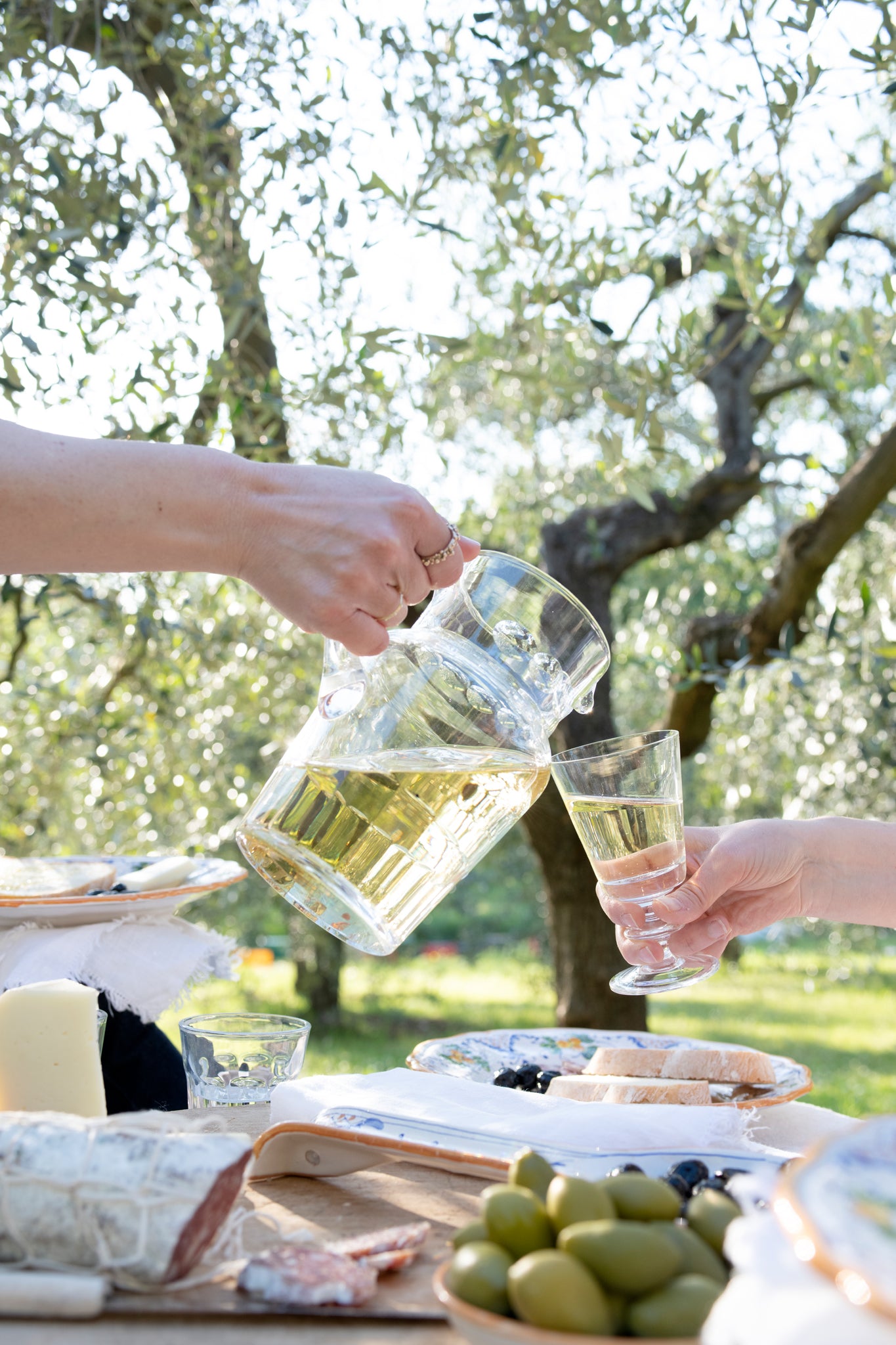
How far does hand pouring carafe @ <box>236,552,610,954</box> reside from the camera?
55.0 inches

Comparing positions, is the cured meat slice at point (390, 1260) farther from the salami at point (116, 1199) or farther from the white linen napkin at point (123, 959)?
the white linen napkin at point (123, 959)

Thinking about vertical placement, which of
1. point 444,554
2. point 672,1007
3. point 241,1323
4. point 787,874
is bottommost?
point 672,1007

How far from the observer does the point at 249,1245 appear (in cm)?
108

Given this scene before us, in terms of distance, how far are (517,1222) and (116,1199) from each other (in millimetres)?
310

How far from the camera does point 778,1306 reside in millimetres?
660

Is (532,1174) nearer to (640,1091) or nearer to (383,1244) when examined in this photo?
Answer: (383,1244)

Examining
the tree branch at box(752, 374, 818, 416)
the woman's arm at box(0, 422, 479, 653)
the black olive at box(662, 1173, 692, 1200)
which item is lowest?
the black olive at box(662, 1173, 692, 1200)

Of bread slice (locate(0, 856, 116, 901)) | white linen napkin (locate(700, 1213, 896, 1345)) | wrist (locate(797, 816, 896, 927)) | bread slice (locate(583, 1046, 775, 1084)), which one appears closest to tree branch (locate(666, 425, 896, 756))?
wrist (locate(797, 816, 896, 927))

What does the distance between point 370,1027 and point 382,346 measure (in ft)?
28.3

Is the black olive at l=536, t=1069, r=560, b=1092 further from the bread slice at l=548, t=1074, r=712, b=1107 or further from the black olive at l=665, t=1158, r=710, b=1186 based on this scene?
the black olive at l=665, t=1158, r=710, b=1186

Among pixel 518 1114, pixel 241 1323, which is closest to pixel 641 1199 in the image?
pixel 241 1323

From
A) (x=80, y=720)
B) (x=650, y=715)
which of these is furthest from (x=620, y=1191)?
(x=650, y=715)

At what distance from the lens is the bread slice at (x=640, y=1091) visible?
4.80 feet

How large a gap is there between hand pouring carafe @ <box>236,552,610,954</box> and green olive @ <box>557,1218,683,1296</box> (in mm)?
655
